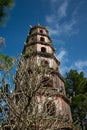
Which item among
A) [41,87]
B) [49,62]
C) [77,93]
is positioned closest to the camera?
[41,87]

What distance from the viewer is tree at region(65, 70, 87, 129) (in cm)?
2498

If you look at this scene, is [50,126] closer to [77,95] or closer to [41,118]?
[41,118]

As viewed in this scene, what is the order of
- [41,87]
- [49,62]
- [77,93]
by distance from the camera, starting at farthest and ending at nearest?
[77,93] < [49,62] < [41,87]

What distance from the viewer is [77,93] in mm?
27375

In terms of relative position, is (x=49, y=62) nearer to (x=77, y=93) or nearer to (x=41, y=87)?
(x=77, y=93)

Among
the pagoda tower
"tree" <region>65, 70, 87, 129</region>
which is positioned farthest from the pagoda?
"tree" <region>65, 70, 87, 129</region>

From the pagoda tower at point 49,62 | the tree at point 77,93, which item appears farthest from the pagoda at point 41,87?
the tree at point 77,93

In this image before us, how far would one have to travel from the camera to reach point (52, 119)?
862 centimetres

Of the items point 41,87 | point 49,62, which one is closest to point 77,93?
point 49,62

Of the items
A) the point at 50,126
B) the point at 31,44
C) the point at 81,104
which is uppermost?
the point at 31,44

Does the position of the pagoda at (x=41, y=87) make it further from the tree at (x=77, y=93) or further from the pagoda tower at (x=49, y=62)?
the tree at (x=77, y=93)

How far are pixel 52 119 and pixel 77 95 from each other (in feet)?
57.4

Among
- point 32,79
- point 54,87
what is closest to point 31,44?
point 54,87

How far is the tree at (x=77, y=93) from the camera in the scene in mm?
24984
